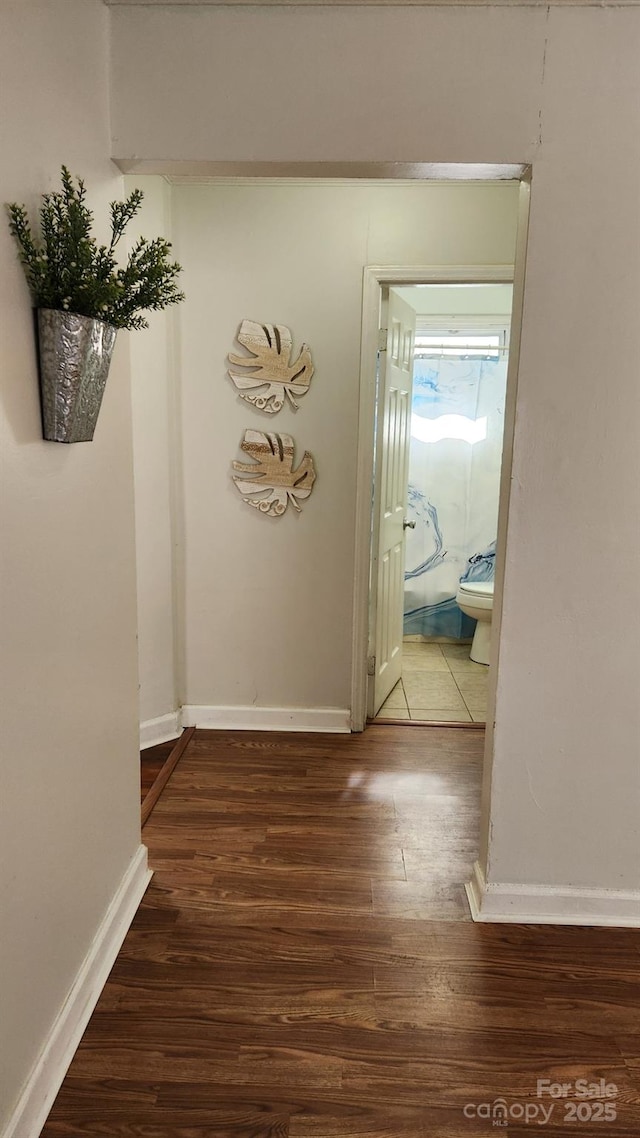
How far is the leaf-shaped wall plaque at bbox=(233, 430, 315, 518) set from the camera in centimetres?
344

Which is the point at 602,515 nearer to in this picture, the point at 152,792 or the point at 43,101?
the point at 43,101

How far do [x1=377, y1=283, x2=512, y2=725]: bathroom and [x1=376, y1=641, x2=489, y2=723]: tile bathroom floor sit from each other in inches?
0.8

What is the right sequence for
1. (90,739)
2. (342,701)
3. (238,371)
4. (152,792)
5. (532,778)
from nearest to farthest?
1. (90,739)
2. (532,778)
3. (152,792)
4. (238,371)
5. (342,701)

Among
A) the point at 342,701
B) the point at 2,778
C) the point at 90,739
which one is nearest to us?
the point at 2,778

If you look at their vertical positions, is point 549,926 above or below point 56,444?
below

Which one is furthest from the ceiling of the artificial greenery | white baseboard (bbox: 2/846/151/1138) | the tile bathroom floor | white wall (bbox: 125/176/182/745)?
the tile bathroom floor

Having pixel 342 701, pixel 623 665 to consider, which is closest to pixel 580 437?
pixel 623 665

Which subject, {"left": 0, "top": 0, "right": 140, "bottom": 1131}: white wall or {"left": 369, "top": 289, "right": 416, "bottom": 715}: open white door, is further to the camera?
{"left": 369, "top": 289, "right": 416, "bottom": 715}: open white door

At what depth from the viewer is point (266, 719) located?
3.64 m

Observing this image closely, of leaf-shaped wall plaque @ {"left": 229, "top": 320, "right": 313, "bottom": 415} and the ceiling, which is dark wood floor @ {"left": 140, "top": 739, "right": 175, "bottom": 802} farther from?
the ceiling

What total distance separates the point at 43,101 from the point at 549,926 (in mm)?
2495

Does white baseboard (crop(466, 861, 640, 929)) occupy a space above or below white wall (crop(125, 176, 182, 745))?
Result: below

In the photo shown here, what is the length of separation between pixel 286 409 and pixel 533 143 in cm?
168

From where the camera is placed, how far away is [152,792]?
2.97 m
